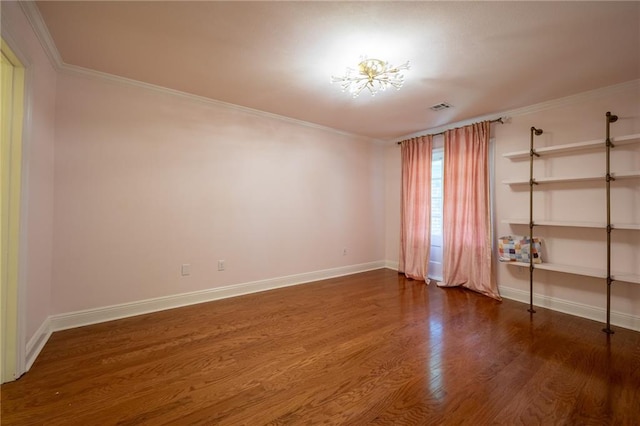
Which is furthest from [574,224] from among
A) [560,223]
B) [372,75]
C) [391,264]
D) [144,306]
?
[144,306]

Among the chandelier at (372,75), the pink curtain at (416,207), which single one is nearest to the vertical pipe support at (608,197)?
the pink curtain at (416,207)

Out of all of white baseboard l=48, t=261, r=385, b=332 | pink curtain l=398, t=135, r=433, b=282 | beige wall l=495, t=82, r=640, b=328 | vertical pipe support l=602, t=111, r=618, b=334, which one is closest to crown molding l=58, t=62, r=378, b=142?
pink curtain l=398, t=135, r=433, b=282

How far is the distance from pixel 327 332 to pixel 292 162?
2.51 metres

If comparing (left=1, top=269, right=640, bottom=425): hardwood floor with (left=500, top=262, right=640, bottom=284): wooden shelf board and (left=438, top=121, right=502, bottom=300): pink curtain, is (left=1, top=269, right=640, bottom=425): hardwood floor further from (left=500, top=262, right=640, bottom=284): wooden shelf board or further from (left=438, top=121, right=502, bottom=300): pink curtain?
(left=438, top=121, right=502, bottom=300): pink curtain

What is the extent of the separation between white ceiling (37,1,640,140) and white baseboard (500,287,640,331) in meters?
2.40

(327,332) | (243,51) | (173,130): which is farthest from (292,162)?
(327,332)

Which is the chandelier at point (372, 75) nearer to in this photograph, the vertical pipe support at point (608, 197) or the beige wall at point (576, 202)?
the beige wall at point (576, 202)

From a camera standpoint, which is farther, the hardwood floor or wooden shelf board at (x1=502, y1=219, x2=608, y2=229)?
wooden shelf board at (x1=502, y1=219, x2=608, y2=229)

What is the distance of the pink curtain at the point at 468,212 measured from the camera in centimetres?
372

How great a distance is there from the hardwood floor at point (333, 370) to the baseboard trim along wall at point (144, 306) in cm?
10

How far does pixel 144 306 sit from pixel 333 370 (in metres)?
2.26

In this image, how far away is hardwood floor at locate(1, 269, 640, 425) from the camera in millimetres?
1576

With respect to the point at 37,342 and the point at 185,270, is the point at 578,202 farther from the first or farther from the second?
the point at 37,342

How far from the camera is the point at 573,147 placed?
300 cm
